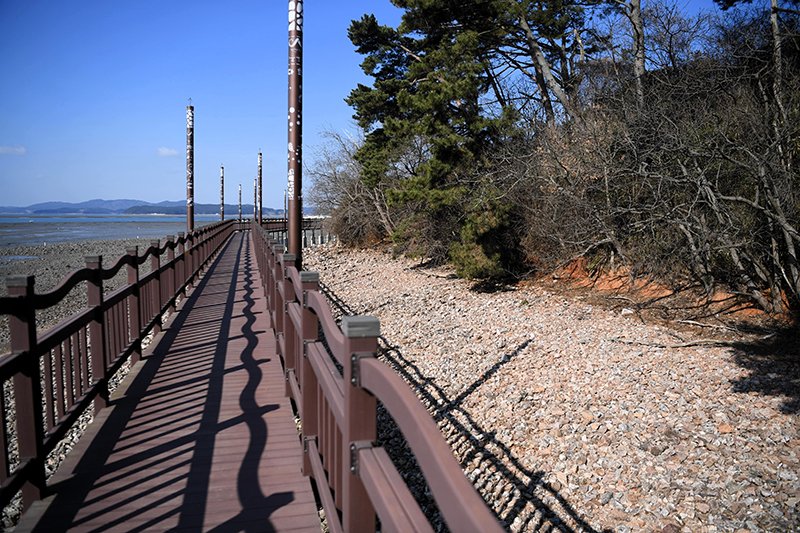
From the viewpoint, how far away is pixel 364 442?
1.98 metres

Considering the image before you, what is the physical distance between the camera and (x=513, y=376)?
786 cm

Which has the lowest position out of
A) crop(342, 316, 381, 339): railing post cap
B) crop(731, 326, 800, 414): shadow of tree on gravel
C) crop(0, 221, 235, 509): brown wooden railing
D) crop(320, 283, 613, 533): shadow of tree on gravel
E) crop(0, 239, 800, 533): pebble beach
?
crop(320, 283, 613, 533): shadow of tree on gravel

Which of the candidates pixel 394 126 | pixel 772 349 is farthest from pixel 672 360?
pixel 394 126

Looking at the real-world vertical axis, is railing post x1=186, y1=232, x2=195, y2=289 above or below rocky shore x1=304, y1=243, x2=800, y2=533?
above

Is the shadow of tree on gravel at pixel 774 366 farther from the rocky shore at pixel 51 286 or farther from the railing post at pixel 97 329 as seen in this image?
the rocky shore at pixel 51 286

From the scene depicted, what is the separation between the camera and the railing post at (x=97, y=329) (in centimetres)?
438

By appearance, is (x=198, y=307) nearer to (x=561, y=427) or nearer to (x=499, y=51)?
(x=561, y=427)

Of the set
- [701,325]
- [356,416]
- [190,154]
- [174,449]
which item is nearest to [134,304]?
[174,449]

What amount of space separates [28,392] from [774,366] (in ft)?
25.4

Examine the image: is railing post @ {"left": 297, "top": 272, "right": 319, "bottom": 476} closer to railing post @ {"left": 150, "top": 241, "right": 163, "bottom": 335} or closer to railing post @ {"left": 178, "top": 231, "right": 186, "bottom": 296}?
railing post @ {"left": 150, "top": 241, "right": 163, "bottom": 335}

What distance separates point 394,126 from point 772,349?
466 inches

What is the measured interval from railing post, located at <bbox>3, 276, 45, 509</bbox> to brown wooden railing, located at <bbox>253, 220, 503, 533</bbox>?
1524 mm

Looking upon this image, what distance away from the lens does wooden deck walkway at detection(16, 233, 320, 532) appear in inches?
120

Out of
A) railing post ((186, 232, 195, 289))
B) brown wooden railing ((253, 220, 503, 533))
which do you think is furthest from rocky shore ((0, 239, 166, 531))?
railing post ((186, 232, 195, 289))
